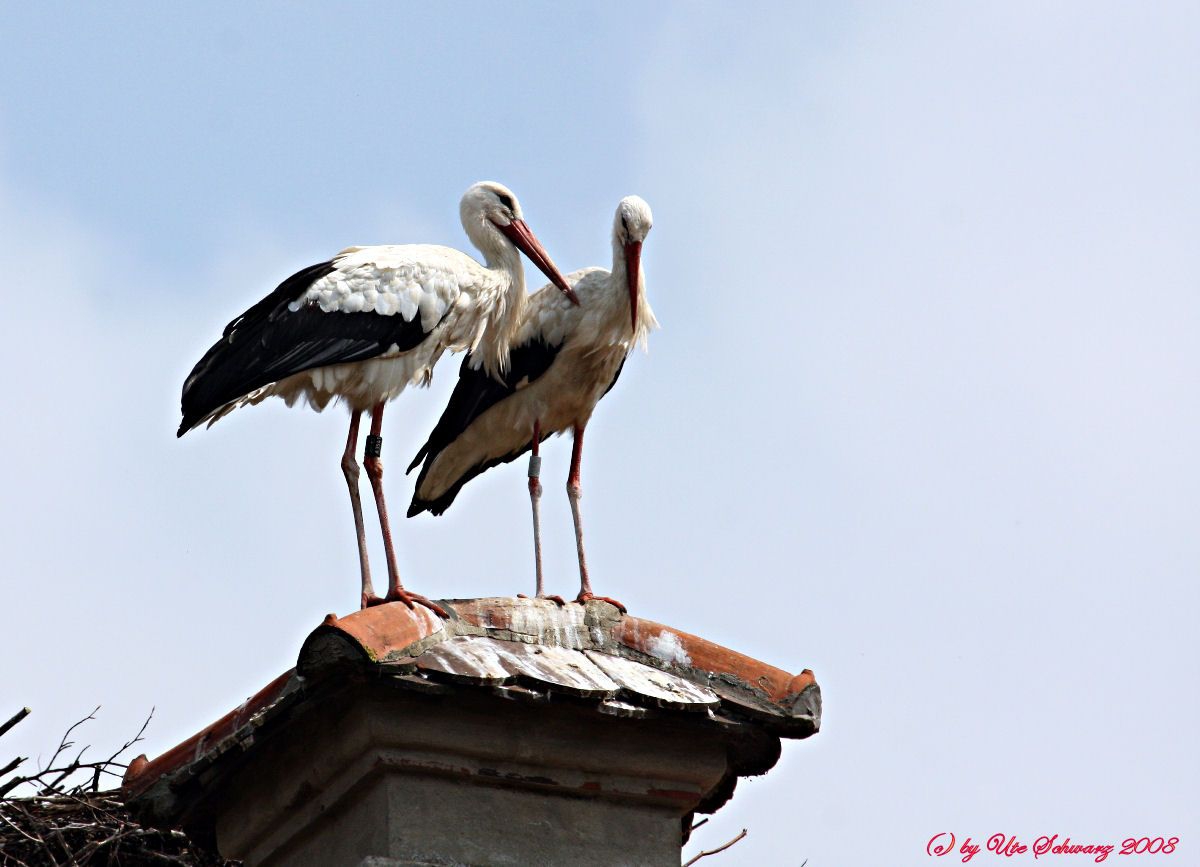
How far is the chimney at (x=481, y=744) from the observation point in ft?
12.7

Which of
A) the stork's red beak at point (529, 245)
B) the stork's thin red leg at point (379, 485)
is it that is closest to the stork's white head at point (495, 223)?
the stork's red beak at point (529, 245)

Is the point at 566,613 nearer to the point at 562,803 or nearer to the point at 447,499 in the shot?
the point at 562,803

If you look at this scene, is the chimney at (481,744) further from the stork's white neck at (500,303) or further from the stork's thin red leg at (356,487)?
the stork's white neck at (500,303)

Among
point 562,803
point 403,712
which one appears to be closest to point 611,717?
point 562,803

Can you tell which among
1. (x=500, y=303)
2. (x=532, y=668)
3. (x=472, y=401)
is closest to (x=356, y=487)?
(x=500, y=303)

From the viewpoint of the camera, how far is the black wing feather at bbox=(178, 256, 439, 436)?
6613 mm

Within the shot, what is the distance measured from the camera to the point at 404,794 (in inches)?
152

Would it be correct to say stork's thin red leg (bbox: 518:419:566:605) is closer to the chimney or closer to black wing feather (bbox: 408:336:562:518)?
black wing feather (bbox: 408:336:562:518)

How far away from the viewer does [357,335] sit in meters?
6.81

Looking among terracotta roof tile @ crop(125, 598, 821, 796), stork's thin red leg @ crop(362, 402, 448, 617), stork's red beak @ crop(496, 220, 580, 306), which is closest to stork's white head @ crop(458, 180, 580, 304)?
stork's red beak @ crop(496, 220, 580, 306)

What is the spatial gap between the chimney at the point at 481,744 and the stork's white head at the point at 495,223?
10.8 ft

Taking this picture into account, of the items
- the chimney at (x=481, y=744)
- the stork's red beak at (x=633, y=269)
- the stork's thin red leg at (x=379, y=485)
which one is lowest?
the chimney at (x=481, y=744)

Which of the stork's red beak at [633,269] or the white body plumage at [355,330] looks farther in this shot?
the stork's red beak at [633,269]

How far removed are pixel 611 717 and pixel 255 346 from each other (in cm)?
313
